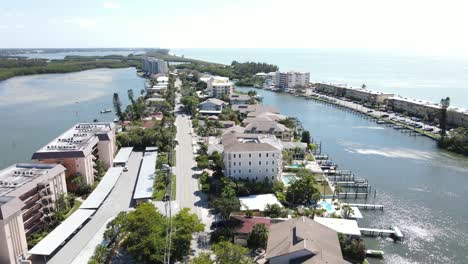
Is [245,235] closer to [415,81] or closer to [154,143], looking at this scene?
[154,143]

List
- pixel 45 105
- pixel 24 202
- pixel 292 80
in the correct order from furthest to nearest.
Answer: pixel 292 80 < pixel 45 105 < pixel 24 202

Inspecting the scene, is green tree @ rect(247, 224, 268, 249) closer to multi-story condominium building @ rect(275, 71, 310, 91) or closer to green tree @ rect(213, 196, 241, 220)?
green tree @ rect(213, 196, 241, 220)

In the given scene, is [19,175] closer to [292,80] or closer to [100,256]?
[100,256]

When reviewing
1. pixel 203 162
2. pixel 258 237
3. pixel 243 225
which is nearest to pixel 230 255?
pixel 258 237

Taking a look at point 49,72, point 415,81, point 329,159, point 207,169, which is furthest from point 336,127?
point 49,72

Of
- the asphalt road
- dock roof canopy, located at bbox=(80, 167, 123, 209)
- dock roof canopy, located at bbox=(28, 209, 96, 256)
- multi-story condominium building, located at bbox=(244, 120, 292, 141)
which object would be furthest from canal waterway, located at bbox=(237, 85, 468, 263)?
dock roof canopy, located at bbox=(80, 167, 123, 209)

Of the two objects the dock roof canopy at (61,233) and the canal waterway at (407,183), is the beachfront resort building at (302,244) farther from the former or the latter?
the dock roof canopy at (61,233)
